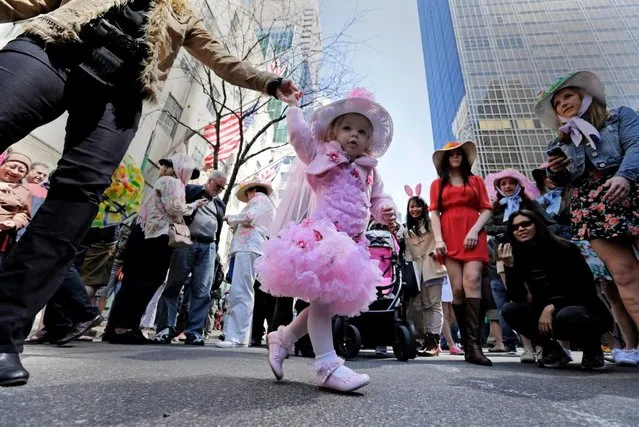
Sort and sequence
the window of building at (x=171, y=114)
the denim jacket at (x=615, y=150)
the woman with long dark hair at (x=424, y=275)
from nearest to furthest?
1. the denim jacket at (x=615, y=150)
2. the woman with long dark hair at (x=424, y=275)
3. the window of building at (x=171, y=114)

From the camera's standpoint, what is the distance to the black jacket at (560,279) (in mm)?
2791

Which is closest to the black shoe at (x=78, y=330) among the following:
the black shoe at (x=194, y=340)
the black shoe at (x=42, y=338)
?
the black shoe at (x=42, y=338)

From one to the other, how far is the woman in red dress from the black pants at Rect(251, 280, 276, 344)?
247 cm

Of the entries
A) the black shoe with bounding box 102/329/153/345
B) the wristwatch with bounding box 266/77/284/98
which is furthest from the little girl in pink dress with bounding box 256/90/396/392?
the black shoe with bounding box 102/329/153/345

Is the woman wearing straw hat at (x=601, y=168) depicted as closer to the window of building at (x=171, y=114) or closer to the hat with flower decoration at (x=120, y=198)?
the hat with flower decoration at (x=120, y=198)

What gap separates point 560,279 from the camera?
290 cm

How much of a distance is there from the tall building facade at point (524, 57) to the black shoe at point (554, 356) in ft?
134

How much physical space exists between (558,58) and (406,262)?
158 feet

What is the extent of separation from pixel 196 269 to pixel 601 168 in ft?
13.8

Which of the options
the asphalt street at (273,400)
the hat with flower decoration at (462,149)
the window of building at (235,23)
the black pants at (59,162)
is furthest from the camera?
the window of building at (235,23)

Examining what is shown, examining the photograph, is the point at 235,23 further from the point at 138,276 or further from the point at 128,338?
the point at 128,338

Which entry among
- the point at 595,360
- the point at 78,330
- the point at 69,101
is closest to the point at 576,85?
the point at 595,360

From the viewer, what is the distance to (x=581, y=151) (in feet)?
8.98

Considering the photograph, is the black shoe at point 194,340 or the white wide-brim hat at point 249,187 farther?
the white wide-brim hat at point 249,187
